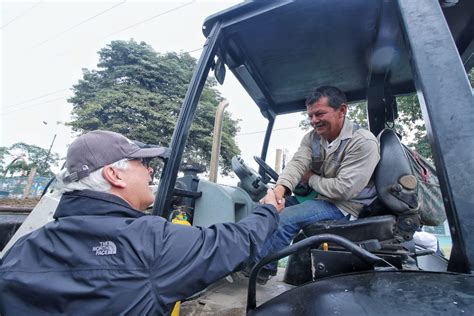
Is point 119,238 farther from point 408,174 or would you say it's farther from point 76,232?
point 408,174

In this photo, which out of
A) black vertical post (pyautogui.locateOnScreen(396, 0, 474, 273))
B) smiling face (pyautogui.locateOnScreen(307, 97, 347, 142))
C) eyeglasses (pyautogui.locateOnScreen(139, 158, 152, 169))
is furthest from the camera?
smiling face (pyautogui.locateOnScreen(307, 97, 347, 142))

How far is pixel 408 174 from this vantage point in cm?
158

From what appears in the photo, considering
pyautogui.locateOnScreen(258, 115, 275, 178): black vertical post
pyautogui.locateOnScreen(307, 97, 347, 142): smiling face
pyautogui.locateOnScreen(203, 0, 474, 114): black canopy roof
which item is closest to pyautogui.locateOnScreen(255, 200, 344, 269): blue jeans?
pyautogui.locateOnScreen(307, 97, 347, 142): smiling face

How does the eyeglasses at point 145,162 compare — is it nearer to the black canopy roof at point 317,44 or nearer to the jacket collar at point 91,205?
the jacket collar at point 91,205

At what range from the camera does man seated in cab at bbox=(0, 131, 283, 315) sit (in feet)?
3.01

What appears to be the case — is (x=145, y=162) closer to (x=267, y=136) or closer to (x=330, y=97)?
(x=330, y=97)

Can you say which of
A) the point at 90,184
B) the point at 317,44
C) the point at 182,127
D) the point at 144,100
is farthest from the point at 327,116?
the point at 144,100

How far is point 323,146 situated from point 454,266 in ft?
4.02

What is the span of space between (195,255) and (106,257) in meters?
0.30

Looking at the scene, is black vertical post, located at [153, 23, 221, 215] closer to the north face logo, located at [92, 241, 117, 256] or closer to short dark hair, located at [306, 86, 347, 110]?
the north face logo, located at [92, 241, 117, 256]

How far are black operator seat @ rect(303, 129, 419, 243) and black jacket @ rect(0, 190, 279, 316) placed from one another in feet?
2.86

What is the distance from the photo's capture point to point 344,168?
1.83 m

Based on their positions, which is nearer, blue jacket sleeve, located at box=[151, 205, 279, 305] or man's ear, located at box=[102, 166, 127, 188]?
blue jacket sleeve, located at box=[151, 205, 279, 305]

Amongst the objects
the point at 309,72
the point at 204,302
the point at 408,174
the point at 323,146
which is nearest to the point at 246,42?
the point at 309,72
